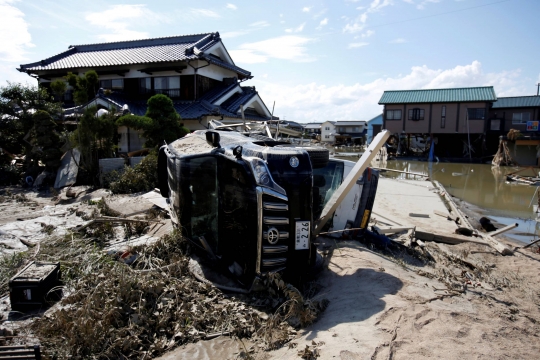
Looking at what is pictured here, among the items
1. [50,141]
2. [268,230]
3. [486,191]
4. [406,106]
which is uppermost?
[406,106]

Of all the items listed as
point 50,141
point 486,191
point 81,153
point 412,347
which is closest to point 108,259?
point 412,347

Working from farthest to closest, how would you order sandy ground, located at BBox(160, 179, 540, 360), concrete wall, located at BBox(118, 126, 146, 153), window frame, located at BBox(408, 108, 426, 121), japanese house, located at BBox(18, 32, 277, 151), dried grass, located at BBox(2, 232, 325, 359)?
window frame, located at BBox(408, 108, 426, 121) → japanese house, located at BBox(18, 32, 277, 151) → concrete wall, located at BBox(118, 126, 146, 153) → dried grass, located at BBox(2, 232, 325, 359) → sandy ground, located at BBox(160, 179, 540, 360)

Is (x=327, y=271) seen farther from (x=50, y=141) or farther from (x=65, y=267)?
(x=50, y=141)

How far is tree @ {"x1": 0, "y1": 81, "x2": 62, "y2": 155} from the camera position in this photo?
13.9 meters

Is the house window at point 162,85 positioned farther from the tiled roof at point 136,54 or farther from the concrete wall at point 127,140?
the concrete wall at point 127,140

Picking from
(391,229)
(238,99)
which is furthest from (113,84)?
(391,229)

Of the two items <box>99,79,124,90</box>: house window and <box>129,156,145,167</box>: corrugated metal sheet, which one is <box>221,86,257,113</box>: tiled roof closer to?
<box>99,79,124,90</box>: house window

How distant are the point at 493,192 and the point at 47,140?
19764mm

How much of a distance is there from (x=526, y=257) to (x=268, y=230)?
631 centimetres

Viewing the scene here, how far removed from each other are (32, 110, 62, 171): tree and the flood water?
14578 mm

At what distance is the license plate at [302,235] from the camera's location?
13.5 ft

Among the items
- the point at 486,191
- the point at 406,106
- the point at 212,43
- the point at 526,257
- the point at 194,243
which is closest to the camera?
the point at 194,243

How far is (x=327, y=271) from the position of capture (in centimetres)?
476

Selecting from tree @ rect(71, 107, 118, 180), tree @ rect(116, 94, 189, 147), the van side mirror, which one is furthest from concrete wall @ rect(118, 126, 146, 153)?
the van side mirror
